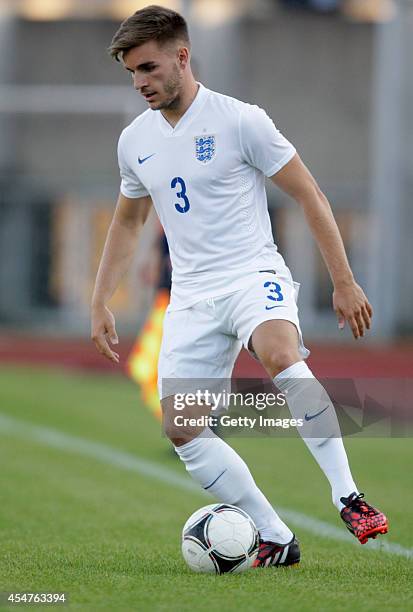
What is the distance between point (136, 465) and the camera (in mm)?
9367

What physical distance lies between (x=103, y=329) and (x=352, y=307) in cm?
112

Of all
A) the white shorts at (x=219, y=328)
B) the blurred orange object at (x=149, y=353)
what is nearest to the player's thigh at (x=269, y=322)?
the white shorts at (x=219, y=328)

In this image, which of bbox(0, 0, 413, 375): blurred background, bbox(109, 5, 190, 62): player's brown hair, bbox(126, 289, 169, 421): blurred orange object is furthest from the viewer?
bbox(0, 0, 413, 375): blurred background

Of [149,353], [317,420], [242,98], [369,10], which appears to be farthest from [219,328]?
[369,10]

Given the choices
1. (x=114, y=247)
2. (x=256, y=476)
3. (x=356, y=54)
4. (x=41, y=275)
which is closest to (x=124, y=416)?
(x=256, y=476)

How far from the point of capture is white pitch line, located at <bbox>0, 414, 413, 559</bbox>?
6.38 metres

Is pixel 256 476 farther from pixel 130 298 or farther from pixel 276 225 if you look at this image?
pixel 276 225

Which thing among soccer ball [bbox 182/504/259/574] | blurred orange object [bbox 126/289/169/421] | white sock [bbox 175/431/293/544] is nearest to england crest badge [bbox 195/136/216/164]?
white sock [bbox 175/431/293/544]

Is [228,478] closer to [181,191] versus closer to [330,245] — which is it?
[330,245]

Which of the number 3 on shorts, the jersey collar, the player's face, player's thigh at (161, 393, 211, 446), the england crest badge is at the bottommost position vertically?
player's thigh at (161, 393, 211, 446)

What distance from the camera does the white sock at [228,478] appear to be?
5.25 metres

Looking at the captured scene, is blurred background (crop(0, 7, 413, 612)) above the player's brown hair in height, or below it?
below

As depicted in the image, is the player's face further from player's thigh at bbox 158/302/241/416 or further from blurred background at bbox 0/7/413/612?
blurred background at bbox 0/7/413/612

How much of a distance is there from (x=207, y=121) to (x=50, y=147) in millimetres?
19356
